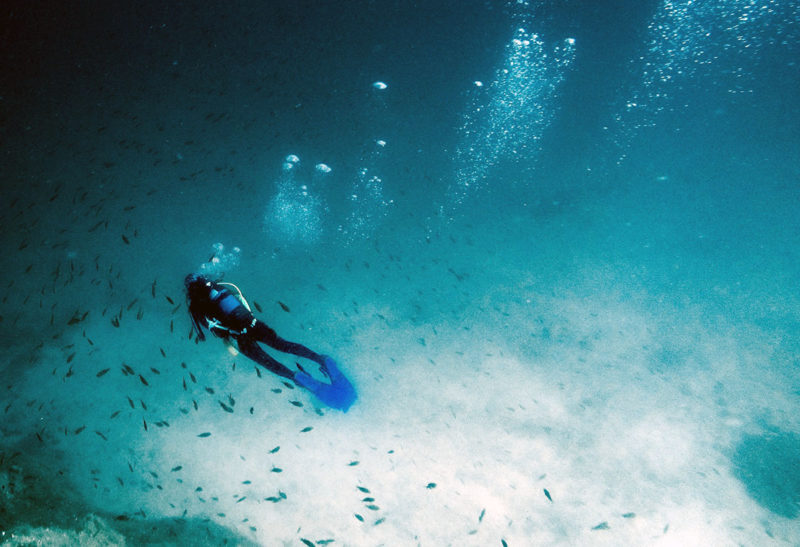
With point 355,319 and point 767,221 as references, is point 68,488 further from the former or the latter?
point 767,221

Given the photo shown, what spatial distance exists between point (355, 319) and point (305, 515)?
6.97 meters

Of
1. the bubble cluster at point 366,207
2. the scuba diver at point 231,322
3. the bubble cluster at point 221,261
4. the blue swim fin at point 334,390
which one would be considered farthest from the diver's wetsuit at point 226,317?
the bubble cluster at point 366,207

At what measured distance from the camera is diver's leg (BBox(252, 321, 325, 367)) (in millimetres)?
4852

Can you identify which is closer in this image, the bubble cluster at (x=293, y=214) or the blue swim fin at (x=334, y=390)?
the blue swim fin at (x=334, y=390)

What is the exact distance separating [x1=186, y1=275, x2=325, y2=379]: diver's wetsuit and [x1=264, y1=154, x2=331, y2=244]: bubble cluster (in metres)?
15.9

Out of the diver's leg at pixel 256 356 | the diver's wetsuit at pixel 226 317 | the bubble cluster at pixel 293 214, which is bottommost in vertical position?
the bubble cluster at pixel 293 214

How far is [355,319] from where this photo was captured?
474 inches

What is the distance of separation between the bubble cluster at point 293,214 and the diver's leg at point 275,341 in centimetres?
1605

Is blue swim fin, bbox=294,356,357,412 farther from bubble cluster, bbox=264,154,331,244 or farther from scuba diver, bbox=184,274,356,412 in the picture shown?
bubble cluster, bbox=264,154,331,244

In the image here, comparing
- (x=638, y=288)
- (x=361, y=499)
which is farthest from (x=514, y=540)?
(x=638, y=288)

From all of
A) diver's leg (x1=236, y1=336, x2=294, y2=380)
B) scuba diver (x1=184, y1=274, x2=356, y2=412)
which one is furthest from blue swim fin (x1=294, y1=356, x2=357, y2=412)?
diver's leg (x1=236, y1=336, x2=294, y2=380)

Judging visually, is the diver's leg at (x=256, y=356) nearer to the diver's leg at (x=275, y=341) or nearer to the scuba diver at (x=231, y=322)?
the scuba diver at (x=231, y=322)

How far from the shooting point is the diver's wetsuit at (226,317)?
179 inches

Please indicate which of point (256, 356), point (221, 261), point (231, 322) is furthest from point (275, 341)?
point (221, 261)
